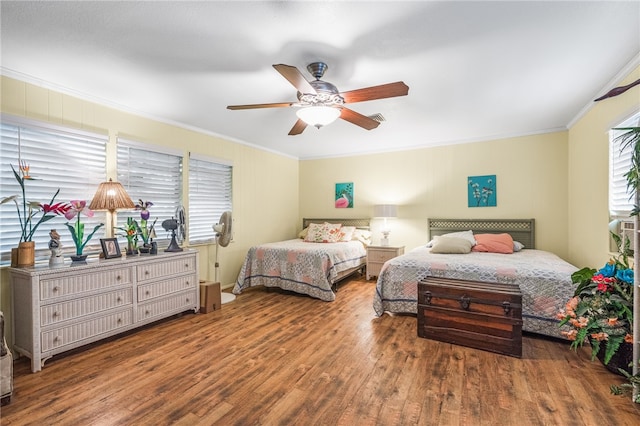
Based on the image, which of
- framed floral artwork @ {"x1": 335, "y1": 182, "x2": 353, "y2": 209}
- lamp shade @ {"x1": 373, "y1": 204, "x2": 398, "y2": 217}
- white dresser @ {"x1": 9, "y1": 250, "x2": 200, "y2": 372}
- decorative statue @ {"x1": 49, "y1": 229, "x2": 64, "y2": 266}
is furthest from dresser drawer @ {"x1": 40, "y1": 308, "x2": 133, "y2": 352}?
framed floral artwork @ {"x1": 335, "y1": 182, "x2": 353, "y2": 209}

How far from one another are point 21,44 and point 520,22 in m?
3.50

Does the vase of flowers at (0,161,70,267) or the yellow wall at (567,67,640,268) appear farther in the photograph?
the yellow wall at (567,67,640,268)

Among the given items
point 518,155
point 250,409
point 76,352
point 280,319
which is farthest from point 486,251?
point 76,352

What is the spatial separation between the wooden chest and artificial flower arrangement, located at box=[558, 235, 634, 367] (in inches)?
15.0

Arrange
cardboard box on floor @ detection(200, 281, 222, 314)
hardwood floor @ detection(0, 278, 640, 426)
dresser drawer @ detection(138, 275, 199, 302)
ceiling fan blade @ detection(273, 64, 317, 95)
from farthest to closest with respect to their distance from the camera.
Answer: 1. cardboard box on floor @ detection(200, 281, 222, 314)
2. dresser drawer @ detection(138, 275, 199, 302)
3. ceiling fan blade @ detection(273, 64, 317, 95)
4. hardwood floor @ detection(0, 278, 640, 426)

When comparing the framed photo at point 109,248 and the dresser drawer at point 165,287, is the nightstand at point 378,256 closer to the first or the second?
the dresser drawer at point 165,287

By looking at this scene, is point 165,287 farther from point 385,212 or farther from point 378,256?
point 385,212

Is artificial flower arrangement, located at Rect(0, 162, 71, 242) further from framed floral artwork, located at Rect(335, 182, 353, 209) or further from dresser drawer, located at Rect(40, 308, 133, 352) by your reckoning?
framed floral artwork, located at Rect(335, 182, 353, 209)

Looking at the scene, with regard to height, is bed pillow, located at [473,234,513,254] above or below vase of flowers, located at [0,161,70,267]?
below

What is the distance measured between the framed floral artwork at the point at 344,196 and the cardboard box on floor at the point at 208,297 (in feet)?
9.99

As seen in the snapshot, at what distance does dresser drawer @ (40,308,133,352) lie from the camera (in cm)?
236

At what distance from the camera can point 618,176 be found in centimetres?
281

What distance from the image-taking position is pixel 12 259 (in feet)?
8.05

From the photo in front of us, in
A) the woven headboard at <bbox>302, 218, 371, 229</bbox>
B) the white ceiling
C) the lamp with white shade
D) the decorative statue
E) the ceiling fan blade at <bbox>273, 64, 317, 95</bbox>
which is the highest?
the white ceiling
